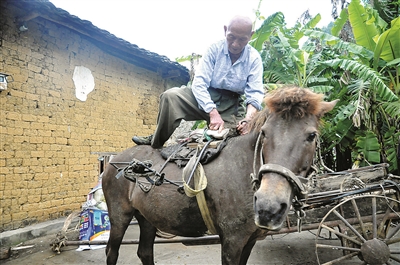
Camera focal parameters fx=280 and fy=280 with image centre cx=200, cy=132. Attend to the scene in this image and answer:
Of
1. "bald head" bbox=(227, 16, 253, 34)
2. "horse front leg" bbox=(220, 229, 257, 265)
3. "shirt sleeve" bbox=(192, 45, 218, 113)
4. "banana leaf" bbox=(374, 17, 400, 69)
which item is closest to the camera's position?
"horse front leg" bbox=(220, 229, 257, 265)

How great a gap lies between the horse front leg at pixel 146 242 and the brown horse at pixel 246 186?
0.31 metres

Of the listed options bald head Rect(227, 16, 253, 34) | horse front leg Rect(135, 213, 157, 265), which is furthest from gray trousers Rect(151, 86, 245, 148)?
horse front leg Rect(135, 213, 157, 265)

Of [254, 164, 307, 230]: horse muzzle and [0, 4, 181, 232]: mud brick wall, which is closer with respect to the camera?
[254, 164, 307, 230]: horse muzzle

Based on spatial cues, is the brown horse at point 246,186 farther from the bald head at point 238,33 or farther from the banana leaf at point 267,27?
the banana leaf at point 267,27

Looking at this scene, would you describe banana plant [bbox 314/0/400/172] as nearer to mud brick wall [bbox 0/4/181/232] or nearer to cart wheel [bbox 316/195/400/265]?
cart wheel [bbox 316/195/400/265]

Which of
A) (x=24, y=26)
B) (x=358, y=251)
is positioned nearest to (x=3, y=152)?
(x=24, y=26)

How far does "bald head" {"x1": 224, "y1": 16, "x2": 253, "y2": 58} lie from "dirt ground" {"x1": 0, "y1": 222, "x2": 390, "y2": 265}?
302cm

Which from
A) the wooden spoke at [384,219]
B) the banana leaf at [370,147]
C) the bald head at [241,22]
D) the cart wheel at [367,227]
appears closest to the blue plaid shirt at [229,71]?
the bald head at [241,22]

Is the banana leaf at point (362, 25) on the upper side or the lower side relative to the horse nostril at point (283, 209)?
upper

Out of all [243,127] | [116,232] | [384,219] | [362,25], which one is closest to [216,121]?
[243,127]

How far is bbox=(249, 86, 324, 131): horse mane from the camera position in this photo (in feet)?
5.55

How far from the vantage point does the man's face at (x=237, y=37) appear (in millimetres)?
2414

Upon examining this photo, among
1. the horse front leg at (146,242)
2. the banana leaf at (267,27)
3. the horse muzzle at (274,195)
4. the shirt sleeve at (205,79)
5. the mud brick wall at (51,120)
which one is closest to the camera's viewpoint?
the horse muzzle at (274,195)

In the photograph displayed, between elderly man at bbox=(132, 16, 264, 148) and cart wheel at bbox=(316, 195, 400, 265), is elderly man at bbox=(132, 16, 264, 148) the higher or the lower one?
the higher one
